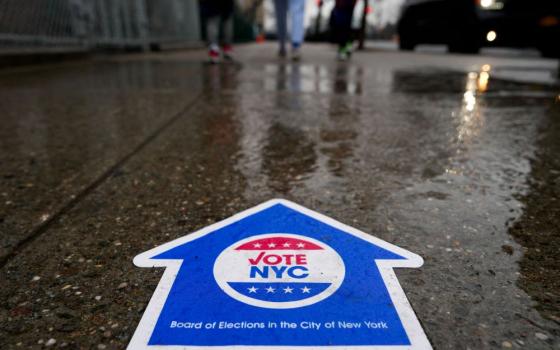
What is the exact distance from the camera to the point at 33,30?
5.95 m

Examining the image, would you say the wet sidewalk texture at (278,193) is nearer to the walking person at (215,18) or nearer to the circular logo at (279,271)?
the circular logo at (279,271)

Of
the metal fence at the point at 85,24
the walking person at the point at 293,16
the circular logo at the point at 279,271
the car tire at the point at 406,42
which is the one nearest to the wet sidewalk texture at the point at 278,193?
the circular logo at the point at 279,271

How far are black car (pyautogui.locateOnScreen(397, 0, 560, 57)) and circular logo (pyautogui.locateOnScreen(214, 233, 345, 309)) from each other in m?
7.92

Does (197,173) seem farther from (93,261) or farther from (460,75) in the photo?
(460,75)

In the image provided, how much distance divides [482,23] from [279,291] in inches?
377

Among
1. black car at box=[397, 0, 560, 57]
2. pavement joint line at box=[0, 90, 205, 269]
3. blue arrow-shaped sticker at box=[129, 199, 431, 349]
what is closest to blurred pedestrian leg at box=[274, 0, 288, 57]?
black car at box=[397, 0, 560, 57]

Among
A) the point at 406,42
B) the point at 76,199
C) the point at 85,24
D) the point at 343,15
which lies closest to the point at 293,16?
the point at 343,15

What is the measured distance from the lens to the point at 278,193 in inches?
55.3

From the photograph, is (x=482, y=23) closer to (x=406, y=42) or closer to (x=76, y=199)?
(x=406, y=42)

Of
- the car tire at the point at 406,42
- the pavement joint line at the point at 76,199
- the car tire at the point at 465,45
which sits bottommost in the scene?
the pavement joint line at the point at 76,199

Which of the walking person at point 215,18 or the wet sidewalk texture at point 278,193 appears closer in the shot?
the wet sidewalk texture at point 278,193

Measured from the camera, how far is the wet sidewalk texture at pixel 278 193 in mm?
824

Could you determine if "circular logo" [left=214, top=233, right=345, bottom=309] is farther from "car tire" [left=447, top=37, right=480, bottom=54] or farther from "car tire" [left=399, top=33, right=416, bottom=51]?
"car tire" [left=399, top=33, right=416, bottom=51]

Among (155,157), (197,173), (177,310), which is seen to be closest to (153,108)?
(155,157)
